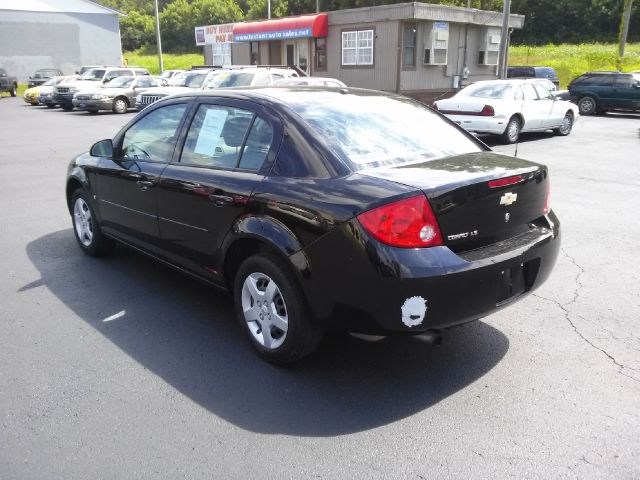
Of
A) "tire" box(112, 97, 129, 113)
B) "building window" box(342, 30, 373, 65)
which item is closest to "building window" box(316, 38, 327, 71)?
"building window" box(342, 30, 373, 65)

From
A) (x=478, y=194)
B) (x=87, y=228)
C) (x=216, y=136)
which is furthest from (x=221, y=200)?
(x=87, y=228)

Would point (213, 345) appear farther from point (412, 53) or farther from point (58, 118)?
point (412, 53)

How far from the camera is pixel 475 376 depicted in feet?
11.3

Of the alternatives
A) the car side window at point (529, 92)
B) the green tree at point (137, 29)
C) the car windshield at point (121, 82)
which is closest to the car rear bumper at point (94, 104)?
the car windshield at point (121, 82)

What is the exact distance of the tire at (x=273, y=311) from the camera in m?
3.29

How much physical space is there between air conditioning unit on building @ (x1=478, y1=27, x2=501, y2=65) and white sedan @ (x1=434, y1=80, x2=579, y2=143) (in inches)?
552

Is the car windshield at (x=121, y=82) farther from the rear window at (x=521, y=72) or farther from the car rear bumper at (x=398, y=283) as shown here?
the car rear bumper at (x=398, y=283)

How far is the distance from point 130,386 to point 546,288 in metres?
3.38

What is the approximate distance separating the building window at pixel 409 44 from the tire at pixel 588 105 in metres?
7.03

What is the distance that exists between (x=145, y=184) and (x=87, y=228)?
1548 millimetres

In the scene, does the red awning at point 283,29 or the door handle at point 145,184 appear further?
the red awning at point 283,29

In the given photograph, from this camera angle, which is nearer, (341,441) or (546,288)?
(341,441)

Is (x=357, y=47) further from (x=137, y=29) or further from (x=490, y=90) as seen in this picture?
(x=137, y=29)

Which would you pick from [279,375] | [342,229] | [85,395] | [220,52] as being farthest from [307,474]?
[220,52]
